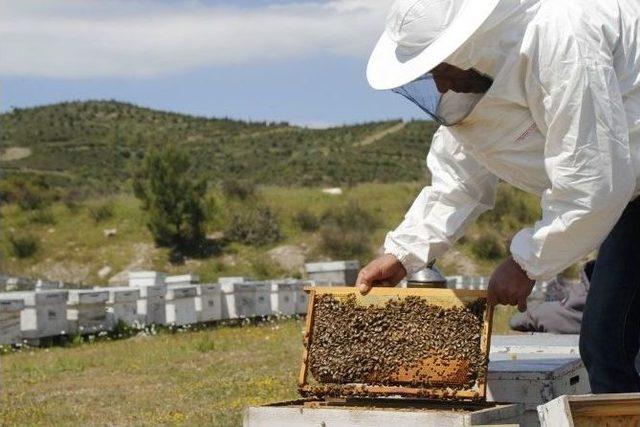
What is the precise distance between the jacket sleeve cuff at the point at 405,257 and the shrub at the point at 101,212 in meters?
31.9

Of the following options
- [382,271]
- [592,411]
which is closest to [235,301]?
[382,271]

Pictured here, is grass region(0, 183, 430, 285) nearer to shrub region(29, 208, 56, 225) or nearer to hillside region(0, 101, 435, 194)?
shrub region(29, 208, 56, 225)

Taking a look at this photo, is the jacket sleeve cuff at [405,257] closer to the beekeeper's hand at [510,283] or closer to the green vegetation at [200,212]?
the beekeeper's hand at [510,283]

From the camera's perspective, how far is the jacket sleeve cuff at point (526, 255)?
3693 millimetres

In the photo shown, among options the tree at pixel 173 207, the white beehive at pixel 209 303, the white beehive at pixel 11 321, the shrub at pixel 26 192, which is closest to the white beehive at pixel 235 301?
the white beehive at pixel 209 303

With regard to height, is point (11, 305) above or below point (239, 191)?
below

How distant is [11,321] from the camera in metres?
13.2

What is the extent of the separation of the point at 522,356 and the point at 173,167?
97.5 ft

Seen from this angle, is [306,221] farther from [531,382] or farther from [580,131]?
[580,131]

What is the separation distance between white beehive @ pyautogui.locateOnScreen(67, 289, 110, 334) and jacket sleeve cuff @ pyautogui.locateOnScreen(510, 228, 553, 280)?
10.6 meters

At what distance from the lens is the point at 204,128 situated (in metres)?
63.6

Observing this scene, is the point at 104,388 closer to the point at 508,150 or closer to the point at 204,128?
the point at 508,150

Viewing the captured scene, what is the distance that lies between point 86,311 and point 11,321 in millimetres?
1115

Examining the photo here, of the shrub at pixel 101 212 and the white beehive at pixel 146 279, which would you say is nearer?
the white beehive at pixel 146 279
